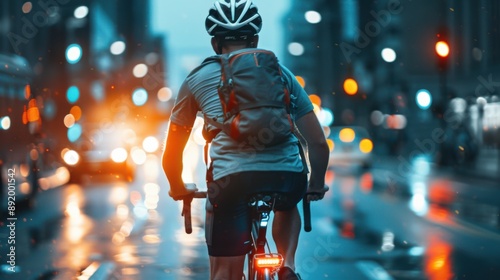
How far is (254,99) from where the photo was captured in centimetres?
371

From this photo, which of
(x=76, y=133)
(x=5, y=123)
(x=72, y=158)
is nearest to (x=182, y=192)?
(x=5, y=123)

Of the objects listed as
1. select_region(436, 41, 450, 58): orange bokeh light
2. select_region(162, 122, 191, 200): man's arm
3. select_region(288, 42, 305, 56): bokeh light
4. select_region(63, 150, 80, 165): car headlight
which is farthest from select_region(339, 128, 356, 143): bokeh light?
select_region(288, 42, 305, 56): bokeh light

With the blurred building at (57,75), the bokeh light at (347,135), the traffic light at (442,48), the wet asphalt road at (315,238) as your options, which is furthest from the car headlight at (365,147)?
the wet asphalt road at (315,238)

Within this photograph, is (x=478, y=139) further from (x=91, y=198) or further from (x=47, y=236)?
(x=47, y=236)

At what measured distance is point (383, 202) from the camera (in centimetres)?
1833

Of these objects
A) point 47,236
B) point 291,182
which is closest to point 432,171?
point 47,236

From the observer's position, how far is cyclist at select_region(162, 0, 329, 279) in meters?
3.80

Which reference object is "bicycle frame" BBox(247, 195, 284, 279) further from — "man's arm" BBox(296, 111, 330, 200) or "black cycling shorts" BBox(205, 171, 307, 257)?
"man's arm" BBox(296, 111, 330, 200)

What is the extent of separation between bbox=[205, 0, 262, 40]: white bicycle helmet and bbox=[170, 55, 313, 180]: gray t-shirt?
0.18m

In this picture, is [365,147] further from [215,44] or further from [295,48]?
[295,48]

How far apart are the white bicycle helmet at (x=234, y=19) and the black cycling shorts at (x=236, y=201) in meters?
0.66

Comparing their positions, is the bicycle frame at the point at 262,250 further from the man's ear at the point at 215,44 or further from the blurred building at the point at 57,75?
the blurred building at the point at 57,75

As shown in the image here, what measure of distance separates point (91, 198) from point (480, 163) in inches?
775

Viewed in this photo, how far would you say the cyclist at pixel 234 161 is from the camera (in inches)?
150
